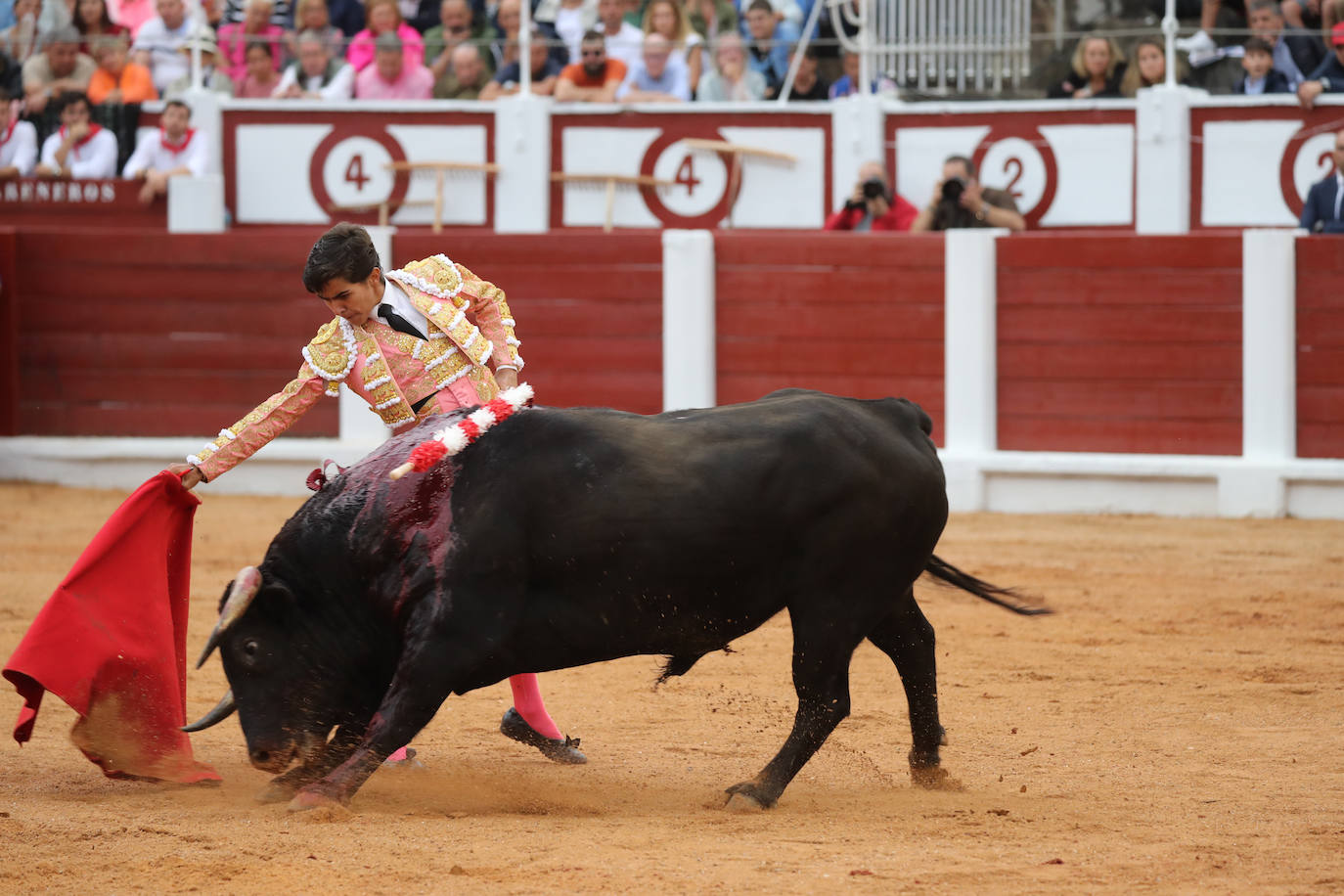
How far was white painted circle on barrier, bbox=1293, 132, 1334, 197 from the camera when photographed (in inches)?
335

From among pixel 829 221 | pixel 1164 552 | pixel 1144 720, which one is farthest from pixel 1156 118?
pixel 1144 720

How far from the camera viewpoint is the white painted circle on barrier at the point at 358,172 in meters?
9.93

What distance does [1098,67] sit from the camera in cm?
884

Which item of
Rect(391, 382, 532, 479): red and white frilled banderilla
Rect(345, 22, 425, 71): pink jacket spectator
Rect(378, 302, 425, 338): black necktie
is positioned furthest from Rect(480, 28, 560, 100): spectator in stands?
Rect(391, 382, 532, 479): red and white frilled banderilla

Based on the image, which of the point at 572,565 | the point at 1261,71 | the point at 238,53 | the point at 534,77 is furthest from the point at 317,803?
the point at 238,53

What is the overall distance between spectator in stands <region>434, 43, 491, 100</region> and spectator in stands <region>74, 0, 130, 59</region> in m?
1.93

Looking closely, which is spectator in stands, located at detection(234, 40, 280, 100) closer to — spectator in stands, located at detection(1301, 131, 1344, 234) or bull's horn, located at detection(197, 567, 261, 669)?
spectator in stands, located at detection(1301, 131, 1344, 234)

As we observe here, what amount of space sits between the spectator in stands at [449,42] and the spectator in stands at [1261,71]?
4057mm

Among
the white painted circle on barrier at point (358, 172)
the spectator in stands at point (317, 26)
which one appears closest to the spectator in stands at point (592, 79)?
the white painted circle on barrier at point (358, 172)

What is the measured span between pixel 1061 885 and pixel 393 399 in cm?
165

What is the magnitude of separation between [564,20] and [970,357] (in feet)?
12.0

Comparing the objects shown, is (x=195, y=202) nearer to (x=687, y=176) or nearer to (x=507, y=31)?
(x=507, y=31)

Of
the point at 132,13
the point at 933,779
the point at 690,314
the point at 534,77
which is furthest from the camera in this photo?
the point at 132,13

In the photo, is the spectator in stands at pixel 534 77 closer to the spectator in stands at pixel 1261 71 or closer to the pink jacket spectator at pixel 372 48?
the pink jacket spectator at pixel 372 48
